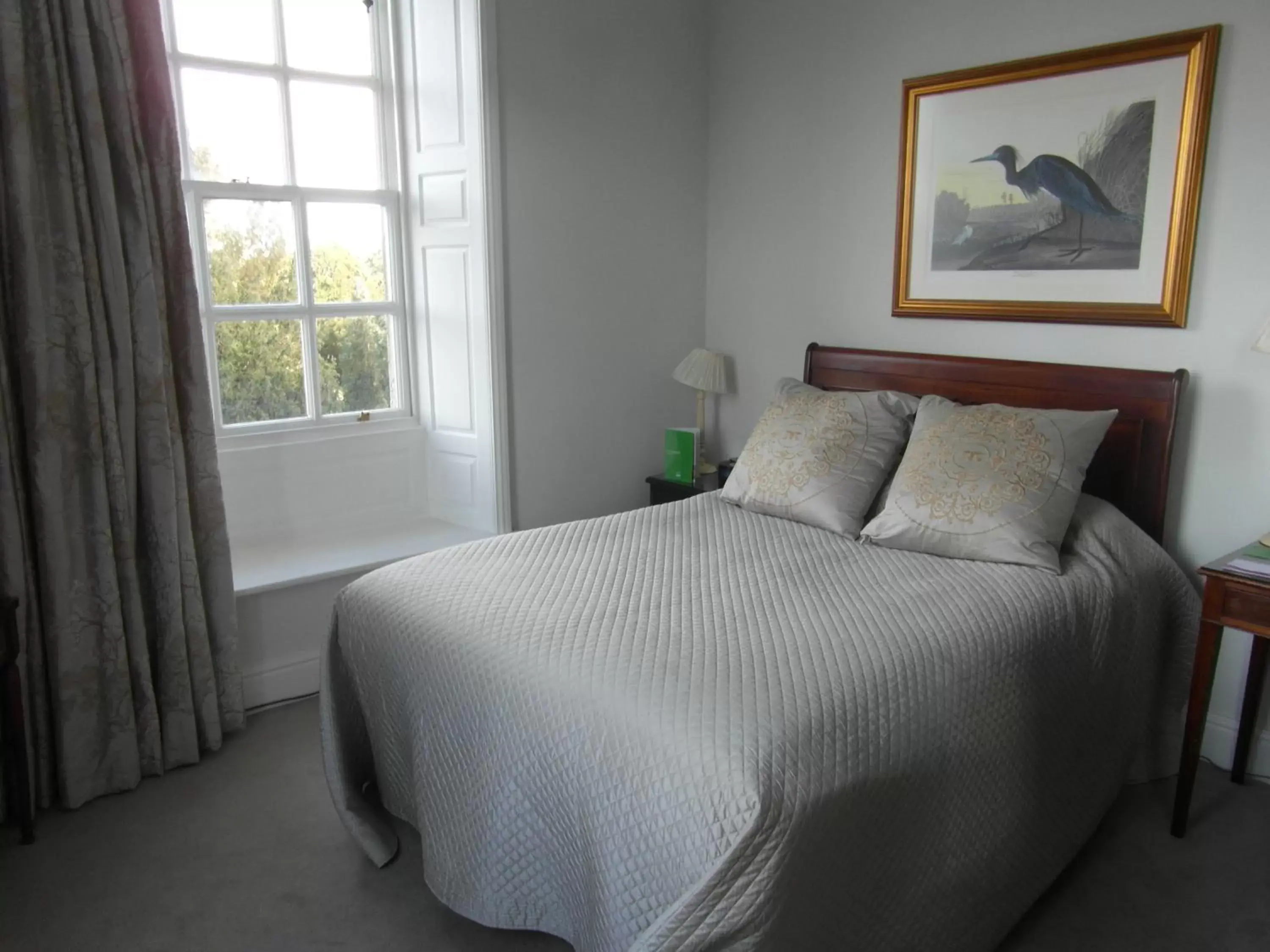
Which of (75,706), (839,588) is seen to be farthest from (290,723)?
(839,588)

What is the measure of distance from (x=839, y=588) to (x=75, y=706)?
6.49 ft

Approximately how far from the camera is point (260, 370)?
3.22 meters

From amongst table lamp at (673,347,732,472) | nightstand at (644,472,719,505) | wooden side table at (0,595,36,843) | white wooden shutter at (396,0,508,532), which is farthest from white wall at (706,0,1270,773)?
wooden side table at (0,595,36,843)

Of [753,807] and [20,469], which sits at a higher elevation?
[20,469]

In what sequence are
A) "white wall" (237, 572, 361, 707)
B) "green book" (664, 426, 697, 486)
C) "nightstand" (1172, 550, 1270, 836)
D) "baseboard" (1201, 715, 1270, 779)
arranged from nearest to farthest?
1. "nightstand" (1172, 550, 1270, 836)
2. "baseboard" (1201, 715, 1270, 779)
3. "white wall" (237, 572, 361, 707)
4. "green book" (664, 426, 697, 486)

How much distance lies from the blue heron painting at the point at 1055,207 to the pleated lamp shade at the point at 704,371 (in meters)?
0.93

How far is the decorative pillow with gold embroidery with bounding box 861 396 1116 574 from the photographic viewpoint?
2.30 metres

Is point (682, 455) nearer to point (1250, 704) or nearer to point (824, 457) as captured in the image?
point (824, 457)

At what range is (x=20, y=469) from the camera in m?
2.33

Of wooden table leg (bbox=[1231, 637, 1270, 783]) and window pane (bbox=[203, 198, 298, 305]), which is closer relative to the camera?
wooden table leg (bbox=[1231, 637, 1270, 783])

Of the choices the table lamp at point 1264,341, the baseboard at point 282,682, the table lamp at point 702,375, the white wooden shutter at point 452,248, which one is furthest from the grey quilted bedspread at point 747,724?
the table lamp at point 702,375

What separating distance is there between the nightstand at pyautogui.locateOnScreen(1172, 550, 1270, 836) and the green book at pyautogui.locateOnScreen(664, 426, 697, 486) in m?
1.79

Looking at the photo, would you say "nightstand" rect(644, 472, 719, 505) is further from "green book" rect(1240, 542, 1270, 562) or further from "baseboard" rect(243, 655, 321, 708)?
"green book" rect(1240, 542, 1270, 562)

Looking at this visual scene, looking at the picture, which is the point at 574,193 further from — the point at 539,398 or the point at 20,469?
the point at 20,469
